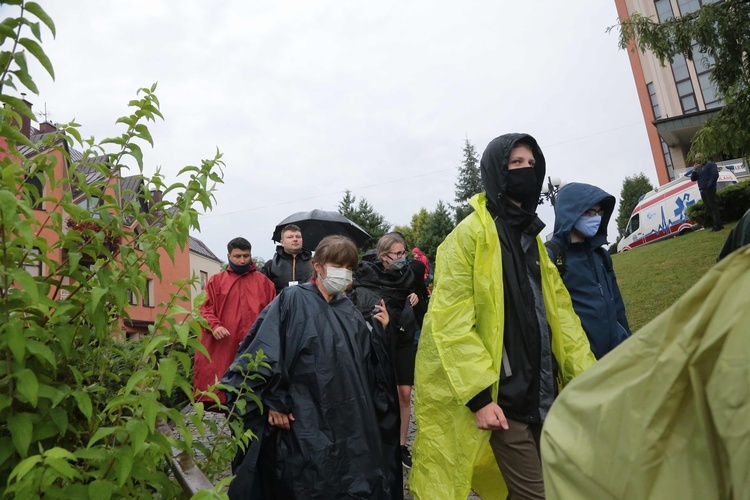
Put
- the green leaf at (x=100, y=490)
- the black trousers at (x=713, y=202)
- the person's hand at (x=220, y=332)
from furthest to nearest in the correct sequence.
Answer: the black trousers at (x=713, y=202)
the person's hand at (x=220, y=332)
the green leaf at (x=100, y=490)

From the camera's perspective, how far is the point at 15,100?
148 centimetres

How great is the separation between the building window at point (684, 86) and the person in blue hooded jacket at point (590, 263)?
120ft

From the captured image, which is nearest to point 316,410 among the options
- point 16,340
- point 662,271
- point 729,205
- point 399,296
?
point 16,340

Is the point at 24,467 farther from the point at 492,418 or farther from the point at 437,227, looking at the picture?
the point at 437,227

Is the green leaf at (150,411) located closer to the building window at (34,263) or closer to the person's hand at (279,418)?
the building window at (34,263)

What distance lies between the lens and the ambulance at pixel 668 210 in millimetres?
20656

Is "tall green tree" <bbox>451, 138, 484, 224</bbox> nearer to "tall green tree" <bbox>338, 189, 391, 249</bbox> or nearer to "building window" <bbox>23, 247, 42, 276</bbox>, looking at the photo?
"tall green tree" <bbox>338, 189, 391, 249</bbox>

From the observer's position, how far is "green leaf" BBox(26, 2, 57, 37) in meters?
1.41

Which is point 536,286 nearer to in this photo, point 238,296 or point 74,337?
point 74,337

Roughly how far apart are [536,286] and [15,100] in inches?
101

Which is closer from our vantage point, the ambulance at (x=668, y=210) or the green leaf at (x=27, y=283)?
the green leaf at (x=27, y=283)

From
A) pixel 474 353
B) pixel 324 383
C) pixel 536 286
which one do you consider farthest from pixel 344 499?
pixel 536 286

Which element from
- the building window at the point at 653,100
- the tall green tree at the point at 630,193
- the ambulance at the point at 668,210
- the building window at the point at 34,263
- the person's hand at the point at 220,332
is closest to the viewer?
the building window at the point at 34,263

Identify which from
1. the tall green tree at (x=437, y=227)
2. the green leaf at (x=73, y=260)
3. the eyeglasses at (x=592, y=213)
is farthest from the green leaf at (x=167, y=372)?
the tall green tree at (x=437, y=227)
